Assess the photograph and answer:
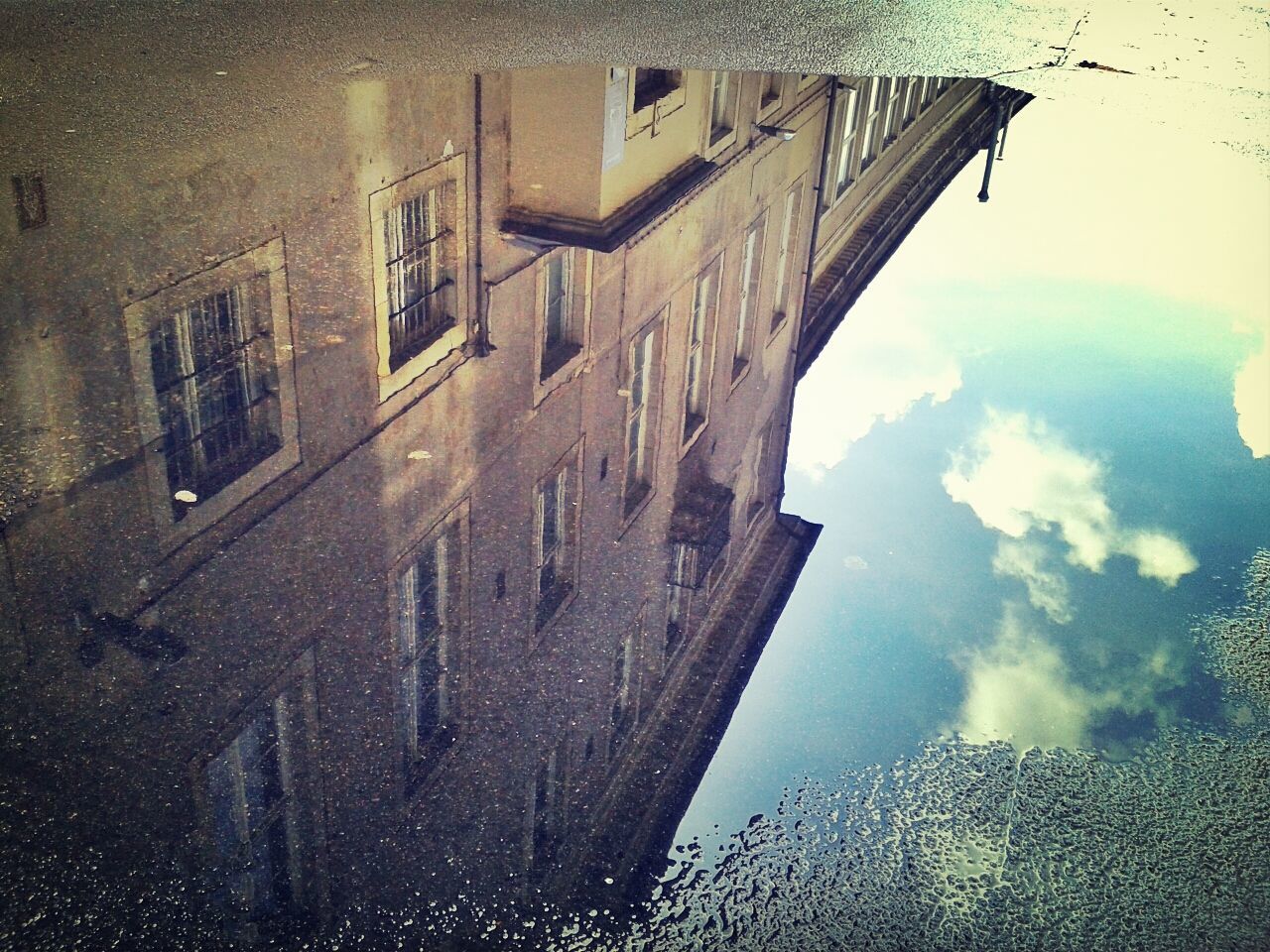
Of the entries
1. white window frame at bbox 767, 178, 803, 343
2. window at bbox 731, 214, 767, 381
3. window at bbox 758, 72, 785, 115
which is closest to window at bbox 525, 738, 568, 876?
window at bbox 731, 214, 767, 381

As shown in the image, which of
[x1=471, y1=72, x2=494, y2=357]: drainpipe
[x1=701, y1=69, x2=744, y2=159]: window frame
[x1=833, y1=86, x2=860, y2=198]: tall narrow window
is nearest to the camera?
[x1=471, y1=72, x2=494, y2=357]: drainpipe

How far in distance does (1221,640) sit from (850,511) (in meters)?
1.59

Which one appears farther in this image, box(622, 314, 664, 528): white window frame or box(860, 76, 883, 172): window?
box(860, 76, 883, 172): window

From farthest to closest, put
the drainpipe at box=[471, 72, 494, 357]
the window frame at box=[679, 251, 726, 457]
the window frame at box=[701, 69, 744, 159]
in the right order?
the window frame at box=[701, 69, 744, 159] < the drainpipe at box=[471, 72, 494, 357] < the window frame at box=[679, 251, 726, 457]

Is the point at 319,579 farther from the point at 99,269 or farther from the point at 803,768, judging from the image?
the point at 99,269

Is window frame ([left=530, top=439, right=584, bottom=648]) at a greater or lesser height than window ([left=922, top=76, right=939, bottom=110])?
greater

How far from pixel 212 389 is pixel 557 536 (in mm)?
1758

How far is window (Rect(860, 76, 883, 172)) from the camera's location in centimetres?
1658

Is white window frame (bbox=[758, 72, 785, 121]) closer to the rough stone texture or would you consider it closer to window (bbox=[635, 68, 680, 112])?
the rough stone texture

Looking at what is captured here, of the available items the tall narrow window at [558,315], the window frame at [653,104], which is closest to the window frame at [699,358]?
the tall narrow window at [558,315]

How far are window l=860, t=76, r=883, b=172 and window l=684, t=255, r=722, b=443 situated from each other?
8.05 m

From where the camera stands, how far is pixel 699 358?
793 centimetres

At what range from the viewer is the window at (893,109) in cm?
1792

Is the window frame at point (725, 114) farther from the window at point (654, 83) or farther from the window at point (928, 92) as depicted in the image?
the window at point (928, 92)
